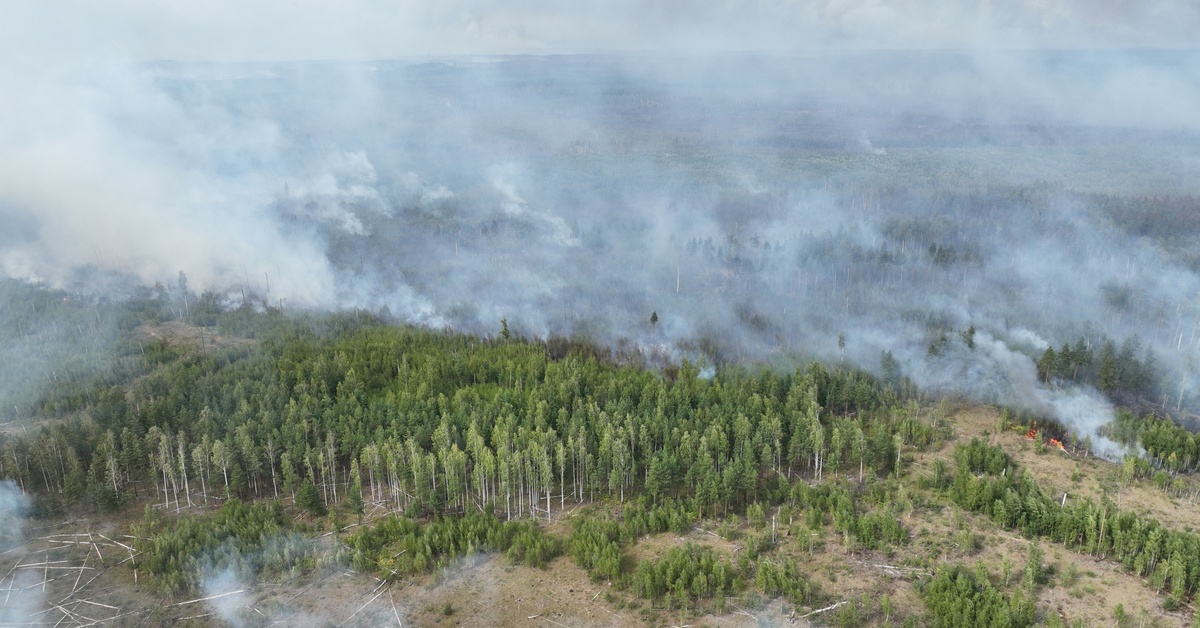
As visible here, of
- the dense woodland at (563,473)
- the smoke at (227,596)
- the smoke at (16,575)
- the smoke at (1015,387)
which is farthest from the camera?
the smoke at (1015,387)

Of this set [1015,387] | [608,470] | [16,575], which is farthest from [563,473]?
[1015,387]

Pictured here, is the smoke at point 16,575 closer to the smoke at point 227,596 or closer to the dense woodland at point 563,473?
the dense woodland at point 563,473

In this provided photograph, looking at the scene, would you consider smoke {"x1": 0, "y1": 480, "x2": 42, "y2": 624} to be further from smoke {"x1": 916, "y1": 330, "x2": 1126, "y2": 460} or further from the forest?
smoke {"x1": 916, "y1": 330, "x2": 1126, "y2": 460}

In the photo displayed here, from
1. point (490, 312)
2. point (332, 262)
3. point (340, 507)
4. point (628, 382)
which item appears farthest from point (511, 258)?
point (340, 507)

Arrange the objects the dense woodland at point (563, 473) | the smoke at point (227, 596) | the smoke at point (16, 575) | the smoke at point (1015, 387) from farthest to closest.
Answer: the smoke at point (1015, 387) < the dense woodland at point (563, 473) < the smoke at point (16, 575) < the smoke at point (227, 596)

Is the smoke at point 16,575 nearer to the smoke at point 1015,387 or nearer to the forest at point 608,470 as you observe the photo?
the forest at point 608,470

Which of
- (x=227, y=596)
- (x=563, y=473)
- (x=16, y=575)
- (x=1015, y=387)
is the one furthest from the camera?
(x=1015, y=387)

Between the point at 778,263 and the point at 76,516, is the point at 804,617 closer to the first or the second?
the point at 76,516

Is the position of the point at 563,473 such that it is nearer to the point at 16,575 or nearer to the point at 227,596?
the point at 227,596

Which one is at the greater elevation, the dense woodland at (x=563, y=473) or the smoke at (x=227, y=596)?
the dense woodland at (x=563, y=473)

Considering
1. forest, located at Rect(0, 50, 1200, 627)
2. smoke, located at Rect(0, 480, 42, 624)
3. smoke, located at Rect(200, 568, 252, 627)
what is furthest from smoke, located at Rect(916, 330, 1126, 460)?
smoke, located at Rect(0, 480, 42, 624)

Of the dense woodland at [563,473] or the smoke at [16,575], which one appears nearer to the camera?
the smoke at [16,575]

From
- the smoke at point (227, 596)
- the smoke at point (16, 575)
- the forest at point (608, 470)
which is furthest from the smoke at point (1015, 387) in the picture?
the smoke at point (16, 575)
